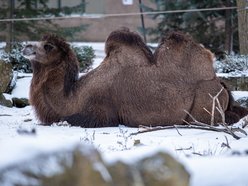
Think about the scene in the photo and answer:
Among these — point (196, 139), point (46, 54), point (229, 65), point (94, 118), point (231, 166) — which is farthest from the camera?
point (229, 65)

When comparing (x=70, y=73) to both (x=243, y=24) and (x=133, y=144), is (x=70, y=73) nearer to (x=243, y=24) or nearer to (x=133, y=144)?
(x=133, y=144)

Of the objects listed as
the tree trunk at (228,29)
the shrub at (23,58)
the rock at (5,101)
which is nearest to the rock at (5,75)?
the rock at (5,101)

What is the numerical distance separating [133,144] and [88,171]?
3439 millimetres

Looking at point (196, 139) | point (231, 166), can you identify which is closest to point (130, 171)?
point (231, 166)

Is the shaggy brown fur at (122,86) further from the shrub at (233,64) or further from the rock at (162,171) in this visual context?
the rock at (162,171)

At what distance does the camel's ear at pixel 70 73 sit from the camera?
7863 millimetres

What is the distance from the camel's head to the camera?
7.86 meters

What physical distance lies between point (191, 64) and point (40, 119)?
195cm

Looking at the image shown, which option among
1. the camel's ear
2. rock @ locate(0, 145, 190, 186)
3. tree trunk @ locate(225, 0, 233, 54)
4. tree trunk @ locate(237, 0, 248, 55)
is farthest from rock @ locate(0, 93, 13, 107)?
tree trunk @ locate(225, 0, 233, 54)

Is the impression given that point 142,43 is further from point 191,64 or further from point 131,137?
point 131,137

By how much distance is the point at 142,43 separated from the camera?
778 centimetres

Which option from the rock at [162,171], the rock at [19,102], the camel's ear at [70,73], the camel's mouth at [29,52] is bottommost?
the rock at [19,102]

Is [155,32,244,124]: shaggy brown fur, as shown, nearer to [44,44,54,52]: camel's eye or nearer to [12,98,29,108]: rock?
[44,44,54,52]: camel's eye

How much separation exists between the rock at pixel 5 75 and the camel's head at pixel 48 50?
300cm
